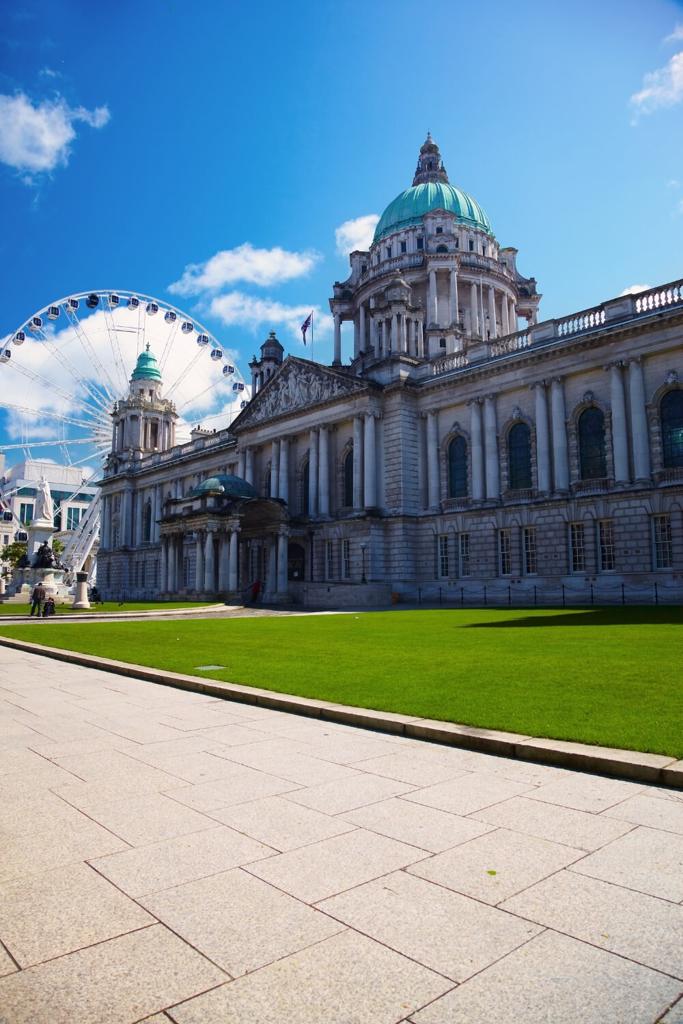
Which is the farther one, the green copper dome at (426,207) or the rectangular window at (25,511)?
the rectangular window at (25,511)

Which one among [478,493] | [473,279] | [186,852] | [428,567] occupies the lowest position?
[186,852]

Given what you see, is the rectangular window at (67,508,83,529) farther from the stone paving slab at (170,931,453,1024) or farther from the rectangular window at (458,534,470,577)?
the stone paving slab at (170,931,453,1024)

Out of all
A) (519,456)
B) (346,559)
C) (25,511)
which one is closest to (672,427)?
(519,456)

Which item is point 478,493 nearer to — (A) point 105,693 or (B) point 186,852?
(A) point 105,693

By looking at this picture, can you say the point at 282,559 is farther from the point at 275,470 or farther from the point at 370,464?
the point at 370,464

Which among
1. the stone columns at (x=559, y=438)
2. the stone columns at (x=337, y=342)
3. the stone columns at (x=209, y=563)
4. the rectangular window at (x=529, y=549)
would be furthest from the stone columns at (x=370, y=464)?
the stone columns at (x=337, y=342)

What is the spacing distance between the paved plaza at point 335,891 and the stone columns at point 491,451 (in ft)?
126

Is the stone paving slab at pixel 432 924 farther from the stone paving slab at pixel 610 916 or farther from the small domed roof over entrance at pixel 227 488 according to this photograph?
the small domed roof over entrance at pixel 227 488

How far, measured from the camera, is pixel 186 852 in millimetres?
5203

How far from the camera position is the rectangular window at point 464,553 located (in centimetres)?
4628

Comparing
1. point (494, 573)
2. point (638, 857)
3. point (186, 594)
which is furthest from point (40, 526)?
point (638, 857)

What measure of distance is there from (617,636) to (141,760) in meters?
14.0

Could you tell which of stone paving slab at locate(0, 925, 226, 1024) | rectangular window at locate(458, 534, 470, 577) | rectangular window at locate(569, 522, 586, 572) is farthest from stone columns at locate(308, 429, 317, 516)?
stone paving slab at locate(0, 925, 226, 1024)

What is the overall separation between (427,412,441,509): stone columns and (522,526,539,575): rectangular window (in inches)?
301
